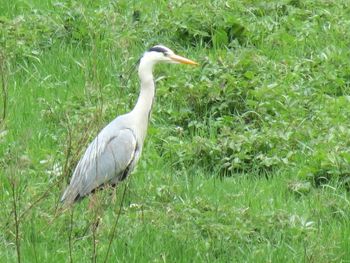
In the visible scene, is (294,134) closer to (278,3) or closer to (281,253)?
(281,253)

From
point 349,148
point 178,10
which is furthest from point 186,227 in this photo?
point 178,10

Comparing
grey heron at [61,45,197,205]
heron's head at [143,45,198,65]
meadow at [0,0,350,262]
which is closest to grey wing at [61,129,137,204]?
grey heron at [61,45,197,205]

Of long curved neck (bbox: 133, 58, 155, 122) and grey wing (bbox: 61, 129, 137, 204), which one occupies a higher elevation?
long curved neck (bbox: 133, 58, 155, 122)

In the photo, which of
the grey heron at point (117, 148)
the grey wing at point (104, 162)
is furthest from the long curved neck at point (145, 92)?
the grey wing at point (104, 162)

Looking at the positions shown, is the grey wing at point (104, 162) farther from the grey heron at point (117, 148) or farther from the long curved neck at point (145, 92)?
the long curved neck at point (145, 92)

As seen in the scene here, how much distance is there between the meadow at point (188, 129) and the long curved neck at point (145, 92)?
0.95 ft

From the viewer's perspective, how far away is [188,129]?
31.7 feet

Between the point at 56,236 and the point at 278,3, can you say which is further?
the point at 278,3

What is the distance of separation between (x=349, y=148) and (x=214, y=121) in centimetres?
142

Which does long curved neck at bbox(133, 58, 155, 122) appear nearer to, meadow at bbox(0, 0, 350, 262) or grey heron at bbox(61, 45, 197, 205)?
grey heron at bbox(61, 45, 197, 205)

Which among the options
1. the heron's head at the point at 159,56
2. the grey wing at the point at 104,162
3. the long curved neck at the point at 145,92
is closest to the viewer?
the grey wing at the point at 104,162

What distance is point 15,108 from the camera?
9656mm

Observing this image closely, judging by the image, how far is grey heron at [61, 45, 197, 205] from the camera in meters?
8.25

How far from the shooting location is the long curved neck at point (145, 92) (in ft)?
28.9
